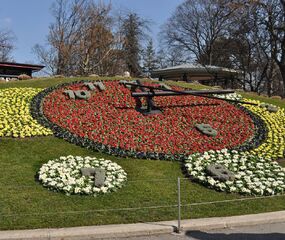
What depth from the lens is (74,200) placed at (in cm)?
783

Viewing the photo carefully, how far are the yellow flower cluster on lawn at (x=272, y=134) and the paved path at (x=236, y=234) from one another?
5.11m

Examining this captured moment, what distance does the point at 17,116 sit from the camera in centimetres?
1295

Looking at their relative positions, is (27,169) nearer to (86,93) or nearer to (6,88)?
(86,93)

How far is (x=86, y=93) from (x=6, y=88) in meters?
3.90

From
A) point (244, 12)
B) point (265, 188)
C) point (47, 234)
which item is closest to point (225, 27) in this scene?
point (244, 12)

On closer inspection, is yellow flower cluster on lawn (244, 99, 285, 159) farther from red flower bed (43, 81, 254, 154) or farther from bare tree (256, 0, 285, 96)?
bare tree (256, 0, 285, 96)

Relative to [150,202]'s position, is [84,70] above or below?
above

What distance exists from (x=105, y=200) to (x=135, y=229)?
1.51 m

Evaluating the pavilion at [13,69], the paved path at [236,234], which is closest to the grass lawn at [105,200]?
the paved path at [236,234]

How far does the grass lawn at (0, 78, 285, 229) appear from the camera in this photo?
7004 millimetres

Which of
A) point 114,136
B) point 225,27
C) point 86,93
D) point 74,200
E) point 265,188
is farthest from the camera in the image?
point 225,27

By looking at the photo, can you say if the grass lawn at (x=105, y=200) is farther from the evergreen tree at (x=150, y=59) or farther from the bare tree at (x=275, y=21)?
the evergreen tree at (x=150, y=59)

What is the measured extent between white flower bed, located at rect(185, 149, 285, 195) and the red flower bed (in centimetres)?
90

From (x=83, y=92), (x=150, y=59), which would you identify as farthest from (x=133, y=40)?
(x=83, y=92)
